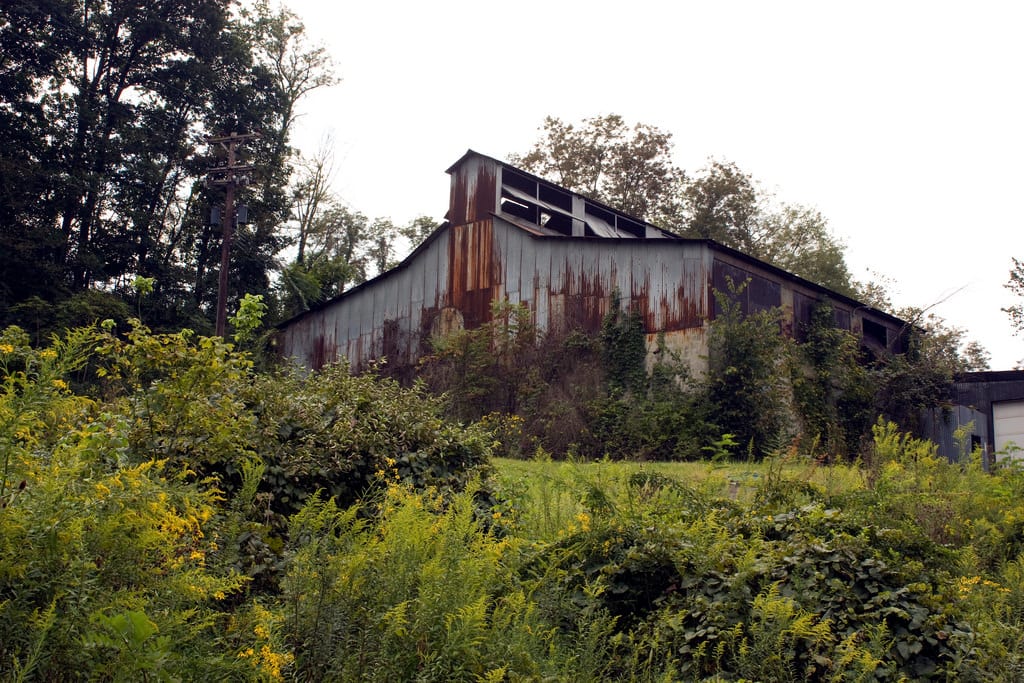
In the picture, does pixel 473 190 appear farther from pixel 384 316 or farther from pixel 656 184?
pixel 656 184

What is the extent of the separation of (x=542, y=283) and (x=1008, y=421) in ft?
43.9

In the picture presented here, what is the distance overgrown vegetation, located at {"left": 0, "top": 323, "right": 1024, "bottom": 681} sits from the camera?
14.1ft

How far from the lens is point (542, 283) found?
24.3 m

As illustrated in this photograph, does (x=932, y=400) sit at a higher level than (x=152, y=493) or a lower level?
higher

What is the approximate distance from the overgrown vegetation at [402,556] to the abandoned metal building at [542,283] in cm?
1284

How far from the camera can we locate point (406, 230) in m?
52.1

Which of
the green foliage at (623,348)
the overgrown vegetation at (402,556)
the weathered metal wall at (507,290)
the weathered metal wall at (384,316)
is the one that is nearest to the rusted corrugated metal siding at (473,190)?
the weathered metal wall at (507,290)

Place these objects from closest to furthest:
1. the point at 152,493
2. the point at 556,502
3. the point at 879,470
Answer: the point at 152,493 < the point at 556,502 < the point at 879,470

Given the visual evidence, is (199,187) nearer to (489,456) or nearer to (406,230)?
(406,230)

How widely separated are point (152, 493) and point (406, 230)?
48107 millimetres

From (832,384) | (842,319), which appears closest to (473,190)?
(842,319)

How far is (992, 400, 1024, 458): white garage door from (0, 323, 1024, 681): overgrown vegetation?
17.5 meters

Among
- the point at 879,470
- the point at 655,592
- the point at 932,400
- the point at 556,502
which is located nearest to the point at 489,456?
the point at 556,502

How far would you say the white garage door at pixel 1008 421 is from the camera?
24844 millimetres
